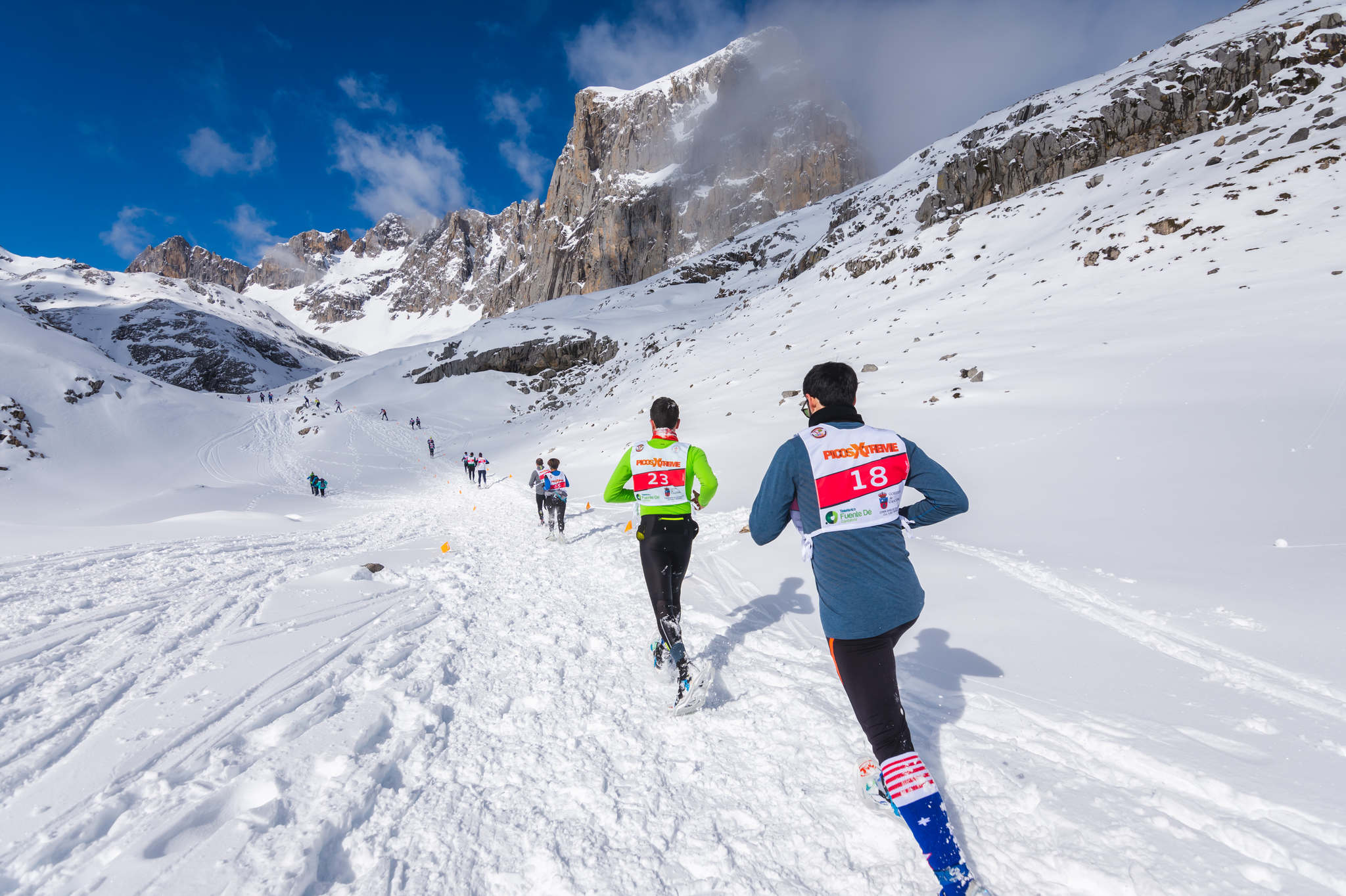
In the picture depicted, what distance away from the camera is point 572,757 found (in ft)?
10.8

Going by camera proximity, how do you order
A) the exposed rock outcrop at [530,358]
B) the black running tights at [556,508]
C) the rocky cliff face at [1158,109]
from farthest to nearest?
1. the exposed rock outcrop at [530,358]
2. the rocky cliff face at [1158,109]
3. the black running tights at [556,508]

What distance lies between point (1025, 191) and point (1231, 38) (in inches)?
574

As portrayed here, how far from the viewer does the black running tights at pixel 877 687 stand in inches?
91.0

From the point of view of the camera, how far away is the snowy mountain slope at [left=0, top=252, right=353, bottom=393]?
4451 inches

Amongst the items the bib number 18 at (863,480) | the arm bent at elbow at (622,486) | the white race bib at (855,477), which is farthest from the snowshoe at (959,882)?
the arm bent at elbow at (622,486)

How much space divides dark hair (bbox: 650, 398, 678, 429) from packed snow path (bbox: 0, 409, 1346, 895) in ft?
6.82

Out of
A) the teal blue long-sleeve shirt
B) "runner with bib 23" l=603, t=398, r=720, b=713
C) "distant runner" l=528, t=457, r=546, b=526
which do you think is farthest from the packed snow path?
"distant runner" l=528, t=457, r=546, b=526

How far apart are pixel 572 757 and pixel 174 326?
16907cm

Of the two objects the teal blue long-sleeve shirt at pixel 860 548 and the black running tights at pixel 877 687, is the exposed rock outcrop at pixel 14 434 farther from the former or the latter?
the black running tights at pixel 877 687

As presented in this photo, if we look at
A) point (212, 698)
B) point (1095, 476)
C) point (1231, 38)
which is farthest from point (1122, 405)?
point (1231, 38)

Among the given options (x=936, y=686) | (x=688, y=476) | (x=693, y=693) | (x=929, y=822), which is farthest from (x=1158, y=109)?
(x=929, y=822)

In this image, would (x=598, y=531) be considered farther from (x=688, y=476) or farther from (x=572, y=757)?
(x=572, y=757)

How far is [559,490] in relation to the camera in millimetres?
10266

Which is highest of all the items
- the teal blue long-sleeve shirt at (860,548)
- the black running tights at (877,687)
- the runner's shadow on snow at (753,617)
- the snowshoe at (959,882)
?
the teal blue long-sleeve shirt at (860,548)
